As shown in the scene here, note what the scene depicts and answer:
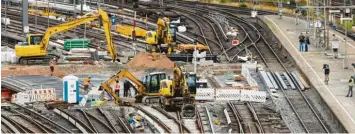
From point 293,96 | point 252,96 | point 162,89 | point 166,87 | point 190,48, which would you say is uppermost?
point 190,48

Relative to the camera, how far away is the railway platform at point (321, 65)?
4121cm

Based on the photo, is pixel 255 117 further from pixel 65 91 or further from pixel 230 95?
pixel 65 91

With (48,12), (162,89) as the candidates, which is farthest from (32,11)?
(162,89)

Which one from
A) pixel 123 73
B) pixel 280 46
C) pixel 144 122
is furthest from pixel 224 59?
pixel 144 122

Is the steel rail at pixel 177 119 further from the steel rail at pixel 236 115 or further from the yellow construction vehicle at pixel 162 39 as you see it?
the yellow construction vehicle at pixel 162 39

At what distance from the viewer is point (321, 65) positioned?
172 ft

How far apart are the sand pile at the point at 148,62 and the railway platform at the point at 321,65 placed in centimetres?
686

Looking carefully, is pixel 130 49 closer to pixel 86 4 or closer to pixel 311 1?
pixel 311 1

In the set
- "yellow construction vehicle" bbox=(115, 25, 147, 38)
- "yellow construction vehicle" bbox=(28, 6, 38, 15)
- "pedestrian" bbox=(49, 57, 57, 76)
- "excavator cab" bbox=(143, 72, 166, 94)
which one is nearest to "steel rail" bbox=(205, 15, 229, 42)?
"yellow construction vehicle" bbox=(115, 25, 147, 38)

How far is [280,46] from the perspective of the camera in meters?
59.9

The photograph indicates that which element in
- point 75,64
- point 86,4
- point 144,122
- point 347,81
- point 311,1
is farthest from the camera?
point 86,4

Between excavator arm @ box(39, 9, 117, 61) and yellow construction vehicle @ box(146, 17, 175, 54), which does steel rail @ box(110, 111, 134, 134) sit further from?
yellow construction vehicle @ box(146, 17, 175, 54)

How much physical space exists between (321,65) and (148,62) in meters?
8.96

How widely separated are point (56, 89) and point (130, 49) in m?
14.5
